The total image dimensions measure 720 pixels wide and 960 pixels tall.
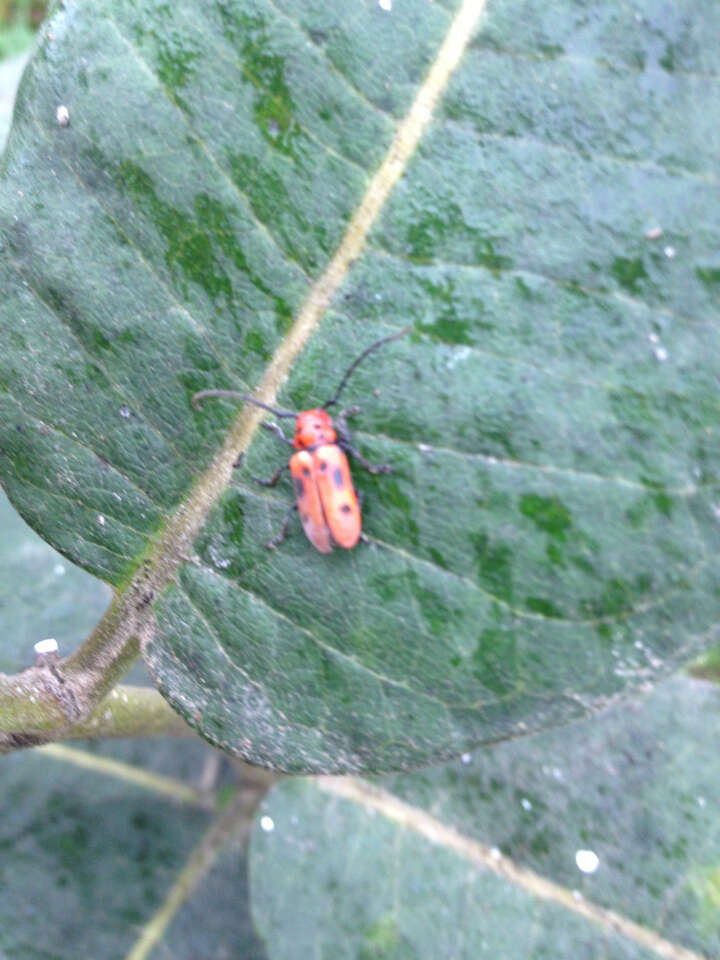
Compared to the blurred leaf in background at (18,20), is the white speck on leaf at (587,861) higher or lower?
lower

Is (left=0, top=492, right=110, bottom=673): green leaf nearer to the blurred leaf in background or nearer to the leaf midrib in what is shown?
the leaf midrib

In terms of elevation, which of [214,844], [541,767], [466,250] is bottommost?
[214,844]

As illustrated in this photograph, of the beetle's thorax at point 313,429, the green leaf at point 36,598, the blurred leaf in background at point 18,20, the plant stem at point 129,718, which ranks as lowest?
the green leaf at point 36,598

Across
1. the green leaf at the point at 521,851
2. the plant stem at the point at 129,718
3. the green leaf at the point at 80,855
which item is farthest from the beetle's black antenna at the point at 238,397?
the green leaf at the point at 80,855

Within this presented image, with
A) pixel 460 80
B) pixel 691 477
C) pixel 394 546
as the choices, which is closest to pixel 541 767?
pixel 394 546

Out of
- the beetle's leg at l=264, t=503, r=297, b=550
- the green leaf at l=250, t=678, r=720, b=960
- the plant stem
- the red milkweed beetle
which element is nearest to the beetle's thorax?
the red milkweed beetle

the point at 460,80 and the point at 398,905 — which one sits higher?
the point at 460,80

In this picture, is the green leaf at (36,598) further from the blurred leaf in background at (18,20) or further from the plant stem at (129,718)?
the blurred leaf in background at (18,20)

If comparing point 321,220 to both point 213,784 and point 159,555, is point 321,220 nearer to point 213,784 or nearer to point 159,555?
point 159,555
